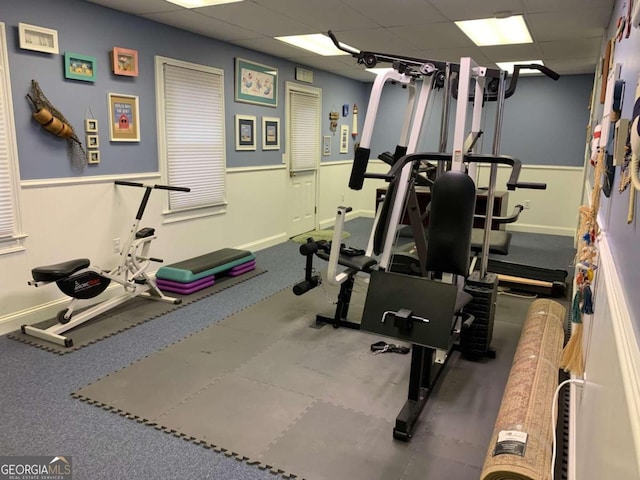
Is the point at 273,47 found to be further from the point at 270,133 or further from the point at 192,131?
the point at 192,131

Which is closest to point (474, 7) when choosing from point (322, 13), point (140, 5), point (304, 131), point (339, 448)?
point (322, 13)

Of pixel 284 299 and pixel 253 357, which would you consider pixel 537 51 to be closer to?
pixel 284 299

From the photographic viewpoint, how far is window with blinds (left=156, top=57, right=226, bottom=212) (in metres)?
4.48

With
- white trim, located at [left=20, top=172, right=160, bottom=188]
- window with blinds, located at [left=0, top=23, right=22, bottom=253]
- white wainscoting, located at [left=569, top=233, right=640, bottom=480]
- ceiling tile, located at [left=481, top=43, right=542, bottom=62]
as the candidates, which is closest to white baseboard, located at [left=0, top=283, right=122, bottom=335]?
window with blinds, located at [left=0, top=23, right=22, bottom=253]

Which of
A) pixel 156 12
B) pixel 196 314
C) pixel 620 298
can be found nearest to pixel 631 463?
pixel 620 298

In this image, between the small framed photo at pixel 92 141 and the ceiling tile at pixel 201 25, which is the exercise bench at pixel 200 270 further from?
the ceiling tile at pixel 201 25

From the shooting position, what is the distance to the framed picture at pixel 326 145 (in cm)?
749

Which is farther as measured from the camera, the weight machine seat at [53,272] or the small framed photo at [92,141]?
the small framed photo at [92,141]

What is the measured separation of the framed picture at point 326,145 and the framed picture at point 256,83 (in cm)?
154

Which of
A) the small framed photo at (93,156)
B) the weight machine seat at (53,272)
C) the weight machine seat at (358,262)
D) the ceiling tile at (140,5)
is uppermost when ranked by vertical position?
the ceiling tile at (140,5)

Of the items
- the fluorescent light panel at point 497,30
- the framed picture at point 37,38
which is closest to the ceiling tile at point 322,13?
the fluorescent light panel at point 497,30

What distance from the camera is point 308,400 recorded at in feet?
8.55

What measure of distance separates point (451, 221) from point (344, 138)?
6213mm

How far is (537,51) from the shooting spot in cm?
537
